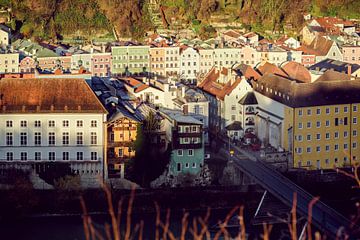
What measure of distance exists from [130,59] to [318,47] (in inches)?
205

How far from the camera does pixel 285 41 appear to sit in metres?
24.4

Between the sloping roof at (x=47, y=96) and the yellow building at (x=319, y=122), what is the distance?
10.6 feet

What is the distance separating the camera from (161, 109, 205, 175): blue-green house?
13.5 m

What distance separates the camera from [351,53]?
23.3m

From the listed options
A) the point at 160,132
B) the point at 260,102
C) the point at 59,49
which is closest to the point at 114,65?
the point at 59,49

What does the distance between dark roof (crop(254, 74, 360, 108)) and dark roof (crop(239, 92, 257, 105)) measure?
534 millimetres

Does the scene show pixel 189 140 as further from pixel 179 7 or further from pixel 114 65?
pixel 179 7

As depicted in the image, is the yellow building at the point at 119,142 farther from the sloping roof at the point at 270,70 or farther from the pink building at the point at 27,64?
the pink building at the point at 27,64

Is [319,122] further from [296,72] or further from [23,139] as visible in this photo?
[23,139]

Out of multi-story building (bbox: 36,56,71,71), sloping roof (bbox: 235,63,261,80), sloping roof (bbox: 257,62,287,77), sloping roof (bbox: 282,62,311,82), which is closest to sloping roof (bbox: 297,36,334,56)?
sloping roof (bbox: 282,62,311,82)

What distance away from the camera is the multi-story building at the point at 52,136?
13141 millimetres

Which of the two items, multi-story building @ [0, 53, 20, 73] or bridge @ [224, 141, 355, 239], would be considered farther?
multi-story building @ [0, 53, 20, 73]

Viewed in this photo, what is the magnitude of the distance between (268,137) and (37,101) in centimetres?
421

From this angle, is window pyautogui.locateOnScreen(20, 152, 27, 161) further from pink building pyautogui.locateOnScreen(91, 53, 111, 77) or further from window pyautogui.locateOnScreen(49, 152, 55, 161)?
pink building pyautogui.locateOnScreen(91, 53, 111, 77)
